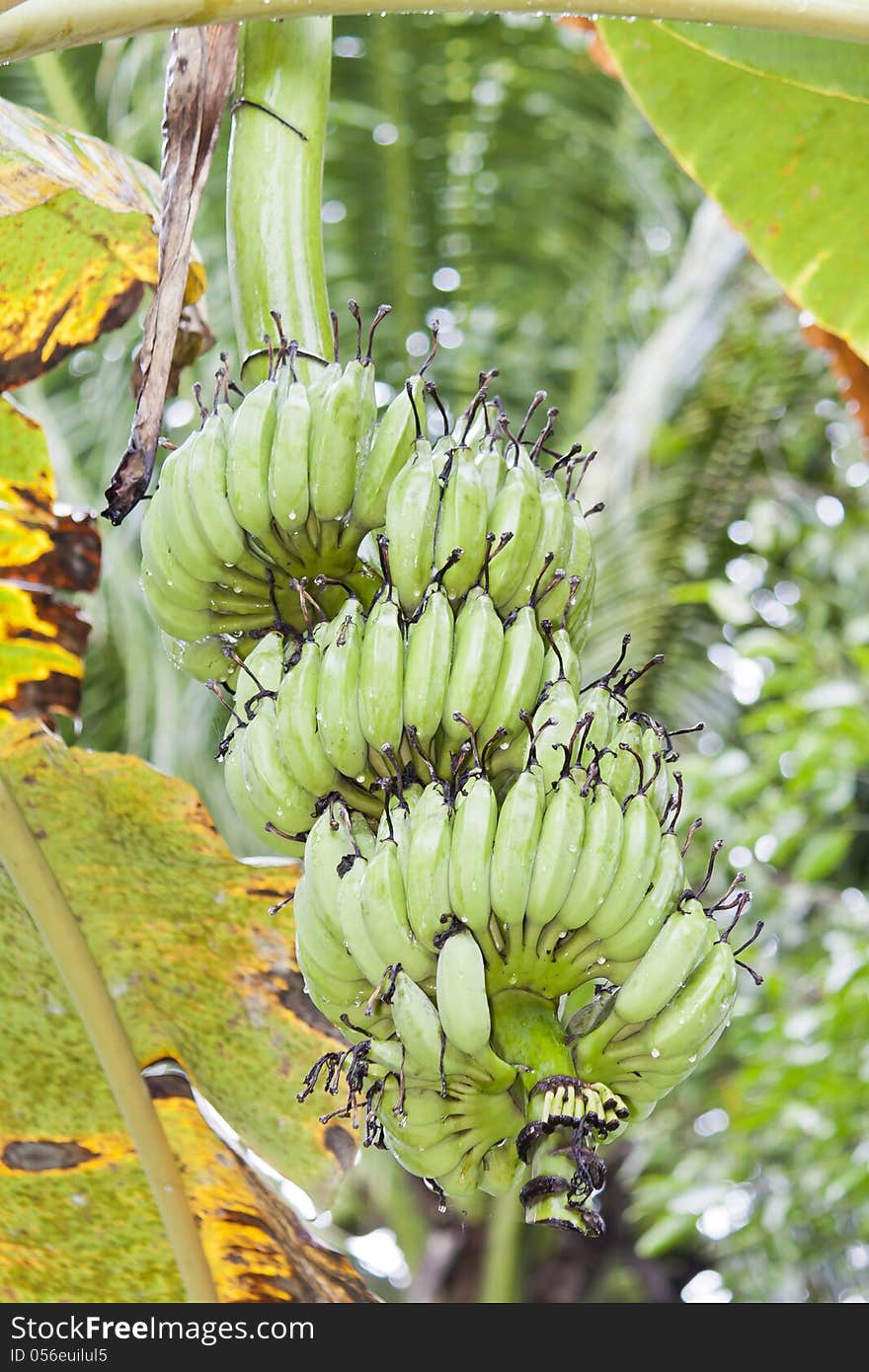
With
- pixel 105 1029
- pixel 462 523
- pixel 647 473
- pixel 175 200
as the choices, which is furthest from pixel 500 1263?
pixel 175 200

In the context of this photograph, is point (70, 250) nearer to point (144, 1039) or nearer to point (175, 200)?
point (175, 200)

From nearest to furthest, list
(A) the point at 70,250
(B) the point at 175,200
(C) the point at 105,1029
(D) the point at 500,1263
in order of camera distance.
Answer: (B) the point at 175,200 → (A) the point at 70,250 → (C) the point at 105,1029 → (D) the point at 500,1263

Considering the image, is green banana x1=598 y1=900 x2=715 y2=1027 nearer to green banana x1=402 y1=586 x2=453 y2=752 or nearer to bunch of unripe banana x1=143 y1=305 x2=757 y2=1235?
bunch of unripe banana x1=143 y1=305 x2=757 y2=1235

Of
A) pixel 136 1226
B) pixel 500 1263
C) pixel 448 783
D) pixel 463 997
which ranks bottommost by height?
pixel 500 1263

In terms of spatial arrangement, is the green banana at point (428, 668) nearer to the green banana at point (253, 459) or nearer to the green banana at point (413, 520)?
the green banana at point (413, 520)

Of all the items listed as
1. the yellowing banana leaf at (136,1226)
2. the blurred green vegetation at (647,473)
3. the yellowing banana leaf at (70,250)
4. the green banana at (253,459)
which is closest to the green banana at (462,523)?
the green banana at (253,459)
